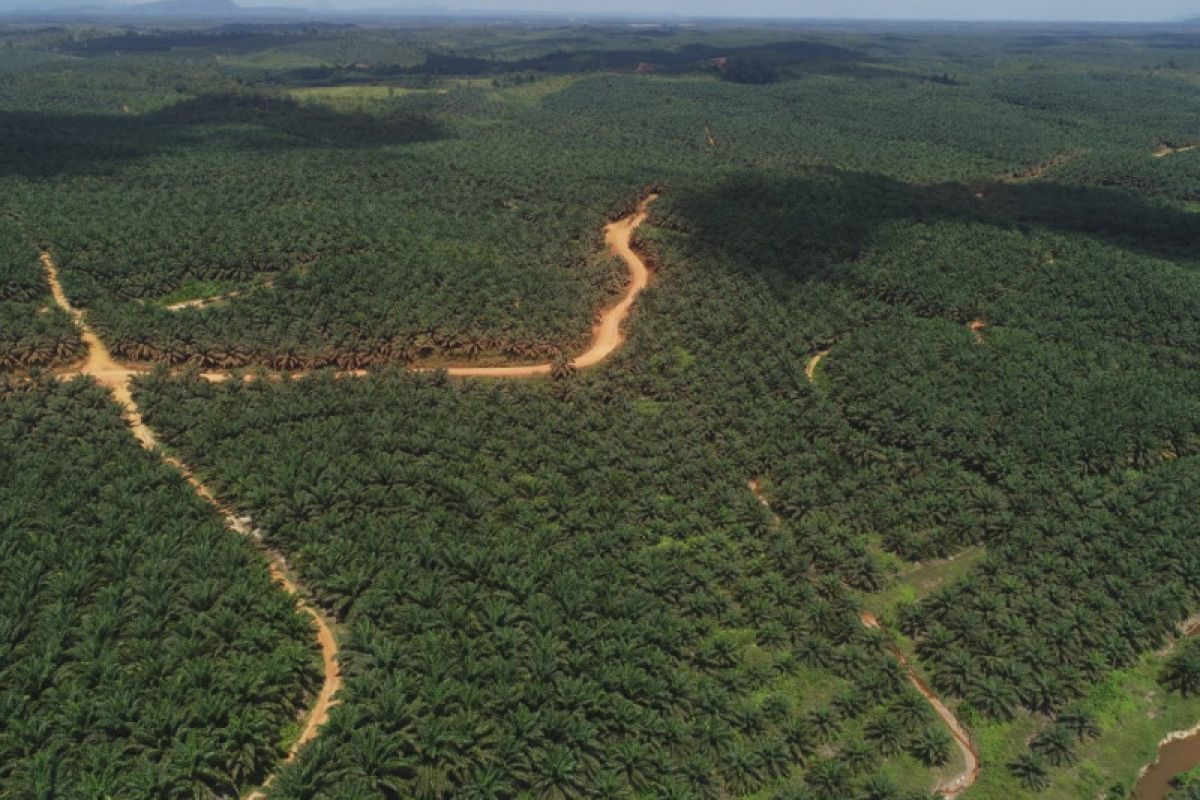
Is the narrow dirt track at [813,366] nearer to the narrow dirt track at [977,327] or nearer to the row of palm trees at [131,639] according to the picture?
the narrow dirt track at [977,327]

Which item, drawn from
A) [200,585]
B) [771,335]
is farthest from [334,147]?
[200,585]

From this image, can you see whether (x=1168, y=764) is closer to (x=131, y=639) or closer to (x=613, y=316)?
(x=131, y=639)

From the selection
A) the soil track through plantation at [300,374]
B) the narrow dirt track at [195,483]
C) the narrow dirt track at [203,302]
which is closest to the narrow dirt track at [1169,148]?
the soil track through plantation at [300,374]

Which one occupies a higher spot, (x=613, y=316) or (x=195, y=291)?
(x=195, y=291)

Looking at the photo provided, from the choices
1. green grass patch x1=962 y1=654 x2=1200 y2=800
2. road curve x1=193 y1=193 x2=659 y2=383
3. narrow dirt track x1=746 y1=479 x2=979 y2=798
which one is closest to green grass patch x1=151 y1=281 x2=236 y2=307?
road curve x1=193 y1=193 x2=659 y2=383

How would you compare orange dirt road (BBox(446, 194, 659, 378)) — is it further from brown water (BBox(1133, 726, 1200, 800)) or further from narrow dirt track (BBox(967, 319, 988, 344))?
brown water (BBox(1133, 726, 1200, 800))

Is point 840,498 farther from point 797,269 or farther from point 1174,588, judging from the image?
point 797,269

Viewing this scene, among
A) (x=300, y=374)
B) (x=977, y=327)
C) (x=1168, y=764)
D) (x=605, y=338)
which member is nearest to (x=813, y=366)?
(x=977, y=327)
